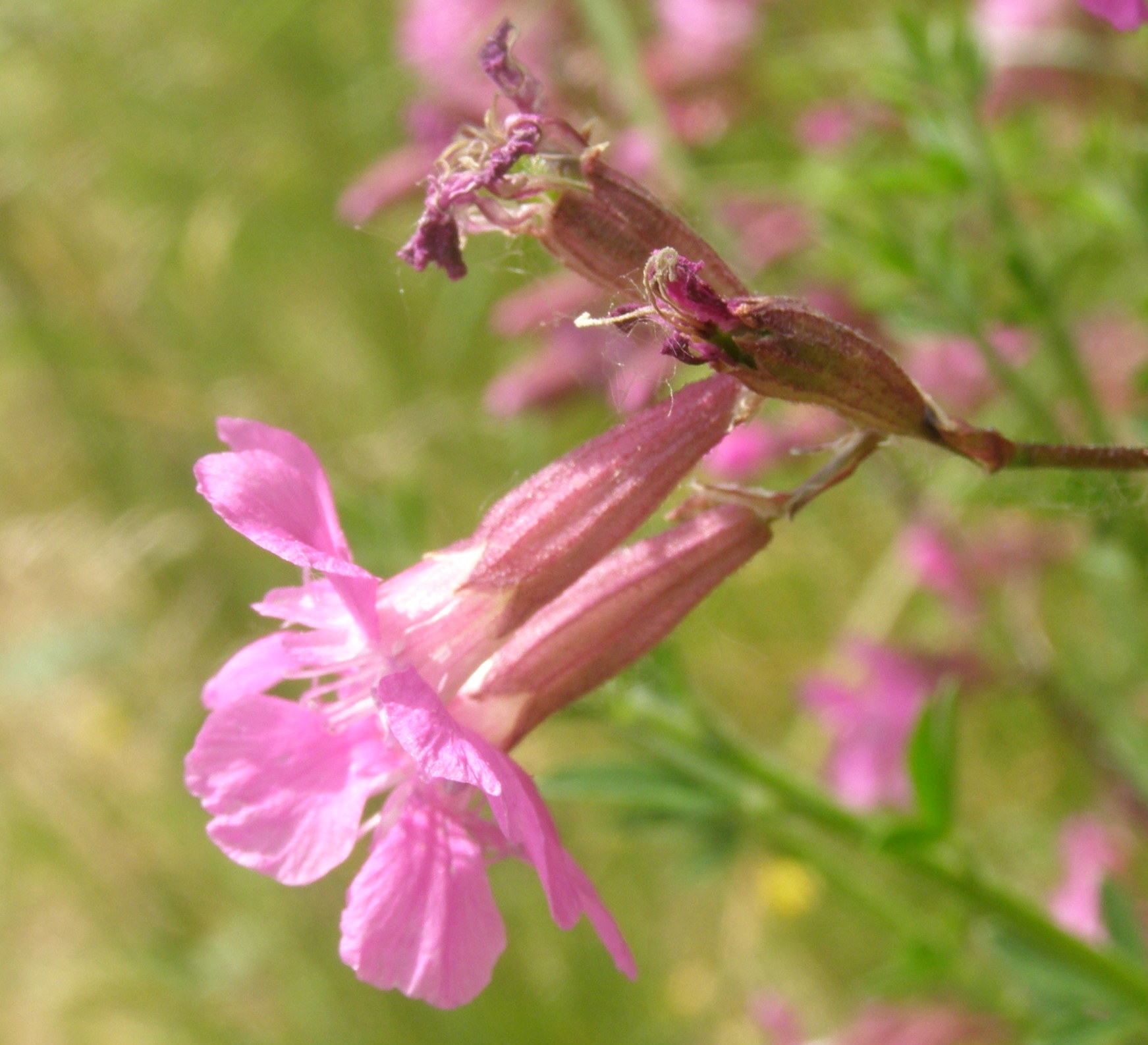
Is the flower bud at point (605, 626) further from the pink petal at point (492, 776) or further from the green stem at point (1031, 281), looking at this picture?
the green stem at point (1031, 281)

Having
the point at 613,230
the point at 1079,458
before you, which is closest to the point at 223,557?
the point at 613,230

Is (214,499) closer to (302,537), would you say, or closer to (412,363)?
(302,537)

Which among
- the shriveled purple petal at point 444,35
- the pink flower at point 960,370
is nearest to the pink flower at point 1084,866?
the pink flower at point 960,370

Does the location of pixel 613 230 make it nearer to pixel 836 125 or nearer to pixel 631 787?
pixel 631 787

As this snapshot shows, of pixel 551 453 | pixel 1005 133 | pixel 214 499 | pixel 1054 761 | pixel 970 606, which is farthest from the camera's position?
pixel 551 453

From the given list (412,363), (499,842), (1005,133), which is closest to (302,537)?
(499,842)
